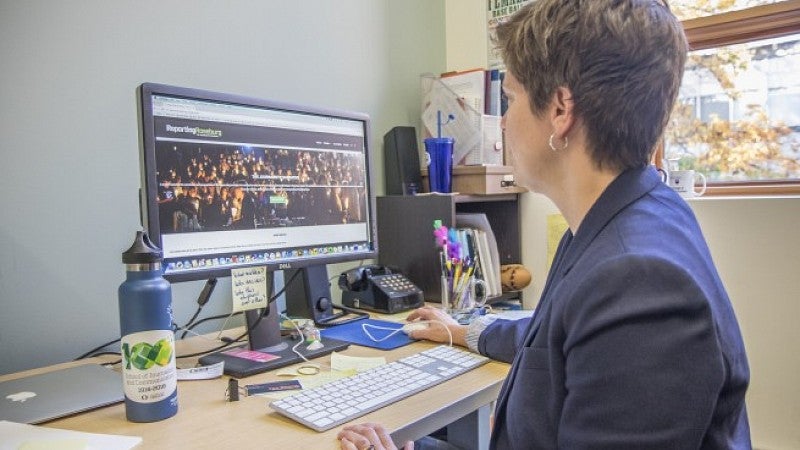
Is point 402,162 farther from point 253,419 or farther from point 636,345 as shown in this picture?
point 636,345

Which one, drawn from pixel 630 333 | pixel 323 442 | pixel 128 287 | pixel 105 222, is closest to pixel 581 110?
pixel 630 333

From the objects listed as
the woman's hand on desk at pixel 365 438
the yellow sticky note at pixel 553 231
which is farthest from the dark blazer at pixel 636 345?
the yellow sticky note at pixel 553 231

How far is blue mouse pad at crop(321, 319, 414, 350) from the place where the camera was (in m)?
1.27

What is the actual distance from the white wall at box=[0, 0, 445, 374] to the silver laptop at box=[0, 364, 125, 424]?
8.6 inches

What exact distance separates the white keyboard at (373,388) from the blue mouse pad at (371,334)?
0.11 m

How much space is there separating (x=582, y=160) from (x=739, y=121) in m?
1.44

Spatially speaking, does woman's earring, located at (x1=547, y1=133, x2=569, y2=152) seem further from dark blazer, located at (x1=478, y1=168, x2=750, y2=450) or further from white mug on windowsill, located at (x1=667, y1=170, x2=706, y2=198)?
white mug on windowsill, located at (x1=667, y1=170, x2=706, y2=198)

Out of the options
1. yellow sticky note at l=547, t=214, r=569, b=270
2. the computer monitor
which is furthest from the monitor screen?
yellow sticky note at l=547, t=214, r=569, b=270

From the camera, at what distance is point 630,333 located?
0.59 metres

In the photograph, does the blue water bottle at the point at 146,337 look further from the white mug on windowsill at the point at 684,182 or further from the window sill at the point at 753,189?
the window sill at the point at 753,189

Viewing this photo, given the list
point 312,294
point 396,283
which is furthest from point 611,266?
point 396,283

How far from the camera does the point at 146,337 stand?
0.84m

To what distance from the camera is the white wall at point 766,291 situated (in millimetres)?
1677

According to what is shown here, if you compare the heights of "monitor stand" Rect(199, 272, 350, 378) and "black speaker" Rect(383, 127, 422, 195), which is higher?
"black speaker" Rect(383, 127, 422, 195)
